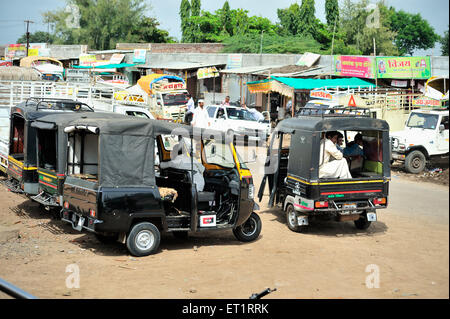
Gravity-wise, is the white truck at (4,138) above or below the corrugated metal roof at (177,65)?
below

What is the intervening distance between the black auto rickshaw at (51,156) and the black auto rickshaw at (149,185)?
0.77 feet

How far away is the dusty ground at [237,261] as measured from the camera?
388 cm

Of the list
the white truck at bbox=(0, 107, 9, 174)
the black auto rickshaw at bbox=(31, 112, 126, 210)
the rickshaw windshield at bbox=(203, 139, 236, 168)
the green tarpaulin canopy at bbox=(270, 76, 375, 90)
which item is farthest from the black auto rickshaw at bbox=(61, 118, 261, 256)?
the green tarpaulin canopy at bbox=(270, 76, 375, 90)

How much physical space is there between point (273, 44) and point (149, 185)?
110ft

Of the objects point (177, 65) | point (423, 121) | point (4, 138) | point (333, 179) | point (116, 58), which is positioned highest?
point (116, 58)

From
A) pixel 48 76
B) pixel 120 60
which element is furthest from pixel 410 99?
pixel 120 60

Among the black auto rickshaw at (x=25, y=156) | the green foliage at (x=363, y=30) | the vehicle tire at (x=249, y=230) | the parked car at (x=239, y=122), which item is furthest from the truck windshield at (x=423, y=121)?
the green foliage at (x=363, y=30)

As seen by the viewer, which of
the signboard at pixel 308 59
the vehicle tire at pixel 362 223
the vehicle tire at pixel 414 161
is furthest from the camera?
the signboard at pixel 308 59

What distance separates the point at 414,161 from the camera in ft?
54.9

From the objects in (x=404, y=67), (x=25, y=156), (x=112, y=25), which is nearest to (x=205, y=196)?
(x=25, y=156)

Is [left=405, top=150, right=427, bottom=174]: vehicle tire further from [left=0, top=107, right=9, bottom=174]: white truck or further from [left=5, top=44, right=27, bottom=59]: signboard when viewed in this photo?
Answer: [left=5, top=44, right=27, bottom=59]: signboard

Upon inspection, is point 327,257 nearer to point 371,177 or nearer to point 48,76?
point 371,177

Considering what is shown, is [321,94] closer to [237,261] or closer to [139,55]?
[237,261]

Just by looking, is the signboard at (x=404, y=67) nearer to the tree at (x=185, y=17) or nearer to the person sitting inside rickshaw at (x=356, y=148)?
the tree at (x=185, y=17)
